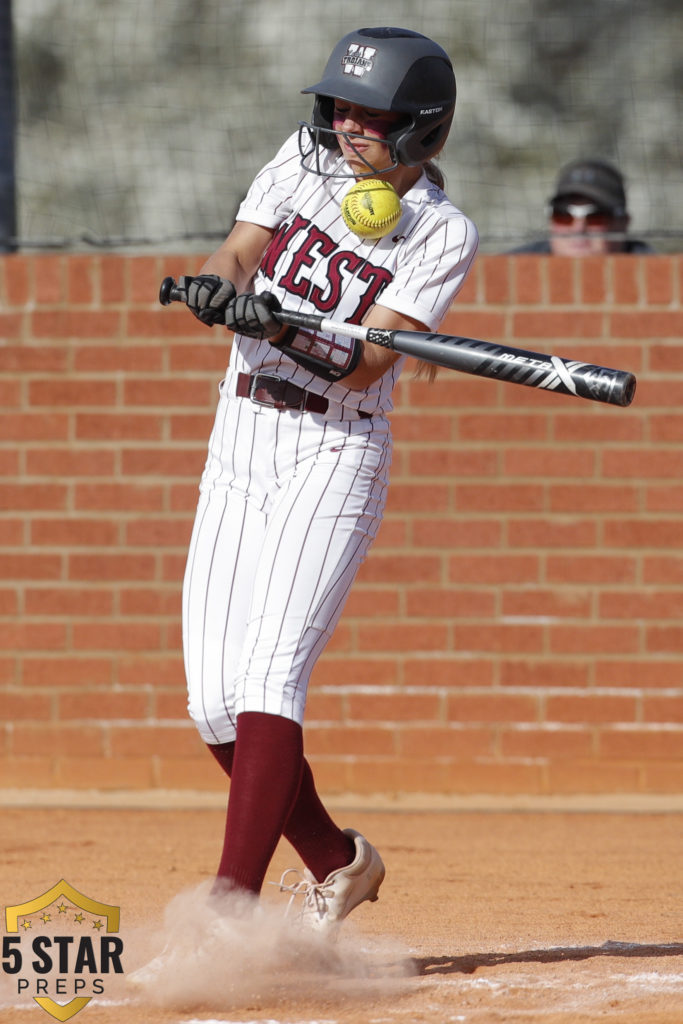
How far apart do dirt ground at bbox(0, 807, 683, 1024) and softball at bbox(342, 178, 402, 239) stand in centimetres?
143

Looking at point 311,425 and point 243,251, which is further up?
point 243,251

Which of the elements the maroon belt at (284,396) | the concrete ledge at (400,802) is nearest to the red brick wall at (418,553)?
the concrete ledge at (400,802)

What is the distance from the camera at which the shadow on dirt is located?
10.5ft

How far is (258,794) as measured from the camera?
2.82m

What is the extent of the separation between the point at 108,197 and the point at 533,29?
2.34 meters

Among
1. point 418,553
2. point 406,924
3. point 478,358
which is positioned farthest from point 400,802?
point 478,358

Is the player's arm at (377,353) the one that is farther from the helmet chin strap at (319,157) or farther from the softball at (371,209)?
the helmet chin strap at (319,157)

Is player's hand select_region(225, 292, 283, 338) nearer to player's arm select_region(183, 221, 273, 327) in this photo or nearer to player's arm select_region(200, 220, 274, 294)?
player's arm select_region(183, 221, 273, 327)

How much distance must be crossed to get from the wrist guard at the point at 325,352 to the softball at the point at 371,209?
28 centimetres

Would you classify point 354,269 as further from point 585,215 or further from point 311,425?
point 585,215

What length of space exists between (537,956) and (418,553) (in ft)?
8.26

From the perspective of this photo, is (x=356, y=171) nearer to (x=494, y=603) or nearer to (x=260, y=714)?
(x=260, y=714)

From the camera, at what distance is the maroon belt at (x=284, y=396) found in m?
3.03

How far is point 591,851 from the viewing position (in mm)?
4852
